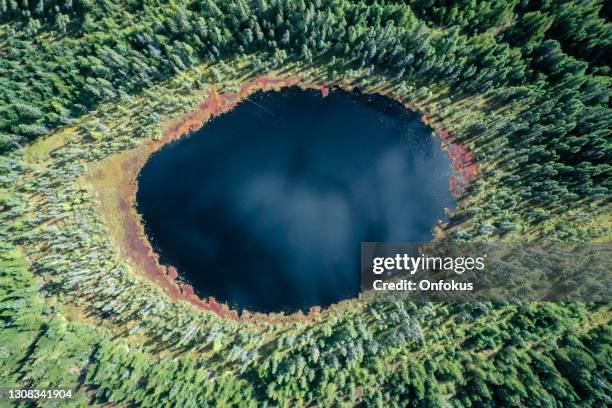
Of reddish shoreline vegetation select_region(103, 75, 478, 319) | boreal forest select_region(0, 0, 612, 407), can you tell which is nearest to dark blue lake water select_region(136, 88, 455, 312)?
reddish shoreline vegetation select_region(103, 75, 478, 319)

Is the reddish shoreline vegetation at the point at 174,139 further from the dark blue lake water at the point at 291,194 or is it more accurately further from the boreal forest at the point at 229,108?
the dark blue lake water at the point at 291,194

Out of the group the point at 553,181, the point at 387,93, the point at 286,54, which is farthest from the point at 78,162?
the point at 553,181

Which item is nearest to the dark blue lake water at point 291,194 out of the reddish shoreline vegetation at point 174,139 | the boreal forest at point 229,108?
the reddish shoreline vegetation at point 174,139

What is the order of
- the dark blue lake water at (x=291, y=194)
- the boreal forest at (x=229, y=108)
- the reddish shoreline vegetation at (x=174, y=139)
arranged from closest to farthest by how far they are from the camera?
the boreal forest at (x=229, y=108) → the reddish shoreline vegetation at (x=174, y=139) → the dark blue lake water at (x=291, y=194)

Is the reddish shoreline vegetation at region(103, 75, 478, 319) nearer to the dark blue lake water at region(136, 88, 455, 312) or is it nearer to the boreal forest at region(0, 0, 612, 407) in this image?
the boreal forest at region(0, 0, 612, 407)

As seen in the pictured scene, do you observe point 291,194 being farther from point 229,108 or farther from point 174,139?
point 174,139

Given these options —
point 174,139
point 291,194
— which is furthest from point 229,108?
point 291,194
